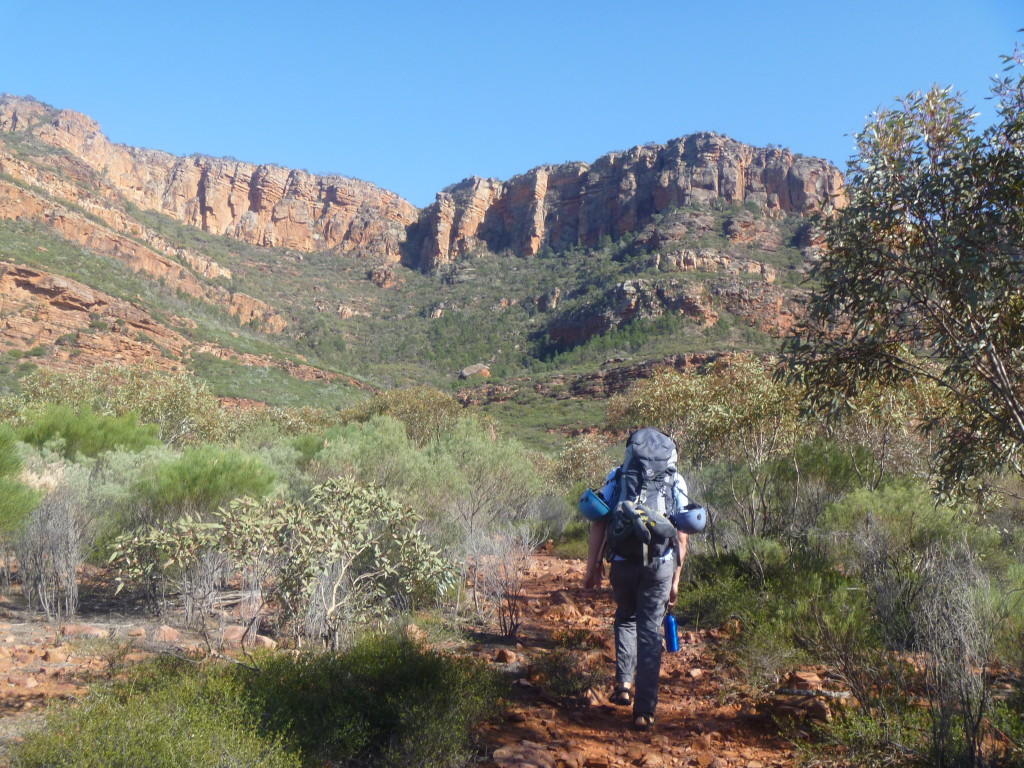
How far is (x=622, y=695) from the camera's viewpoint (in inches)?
149

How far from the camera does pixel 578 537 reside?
44.7 ft

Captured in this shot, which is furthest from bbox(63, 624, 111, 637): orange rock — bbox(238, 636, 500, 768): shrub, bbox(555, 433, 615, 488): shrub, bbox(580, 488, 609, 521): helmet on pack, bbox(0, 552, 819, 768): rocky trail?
bbox(555, 433, 615, 488): shrub

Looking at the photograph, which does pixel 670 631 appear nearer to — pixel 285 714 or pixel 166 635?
pixel 285 714

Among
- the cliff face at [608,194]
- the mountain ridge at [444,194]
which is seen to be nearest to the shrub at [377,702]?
the cliff face at [608,194]

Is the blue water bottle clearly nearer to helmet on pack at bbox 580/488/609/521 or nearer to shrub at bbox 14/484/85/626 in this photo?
helmet on pack at bbox 580/488/609/521

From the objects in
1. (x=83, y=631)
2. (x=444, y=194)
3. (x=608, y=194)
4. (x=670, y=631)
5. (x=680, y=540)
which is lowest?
(x=83, y=631)

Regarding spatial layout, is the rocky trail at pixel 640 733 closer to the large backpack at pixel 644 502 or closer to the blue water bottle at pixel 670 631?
the blue water bottle at pixel 670 631

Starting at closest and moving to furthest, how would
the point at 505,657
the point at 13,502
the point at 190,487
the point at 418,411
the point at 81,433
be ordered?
the point at 505,657 → the point at 13,502 → the point at 190,487 → the point at 81,433 → the point at 418,411

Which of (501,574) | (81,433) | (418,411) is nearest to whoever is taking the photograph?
(501,574)

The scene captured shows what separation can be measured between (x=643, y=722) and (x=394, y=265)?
322ft

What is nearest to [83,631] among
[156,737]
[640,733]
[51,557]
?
[51,557]

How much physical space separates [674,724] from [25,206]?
222 feet

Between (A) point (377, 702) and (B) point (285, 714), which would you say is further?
(A) point (377, 702)

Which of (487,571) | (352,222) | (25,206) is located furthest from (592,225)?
(487,571)
